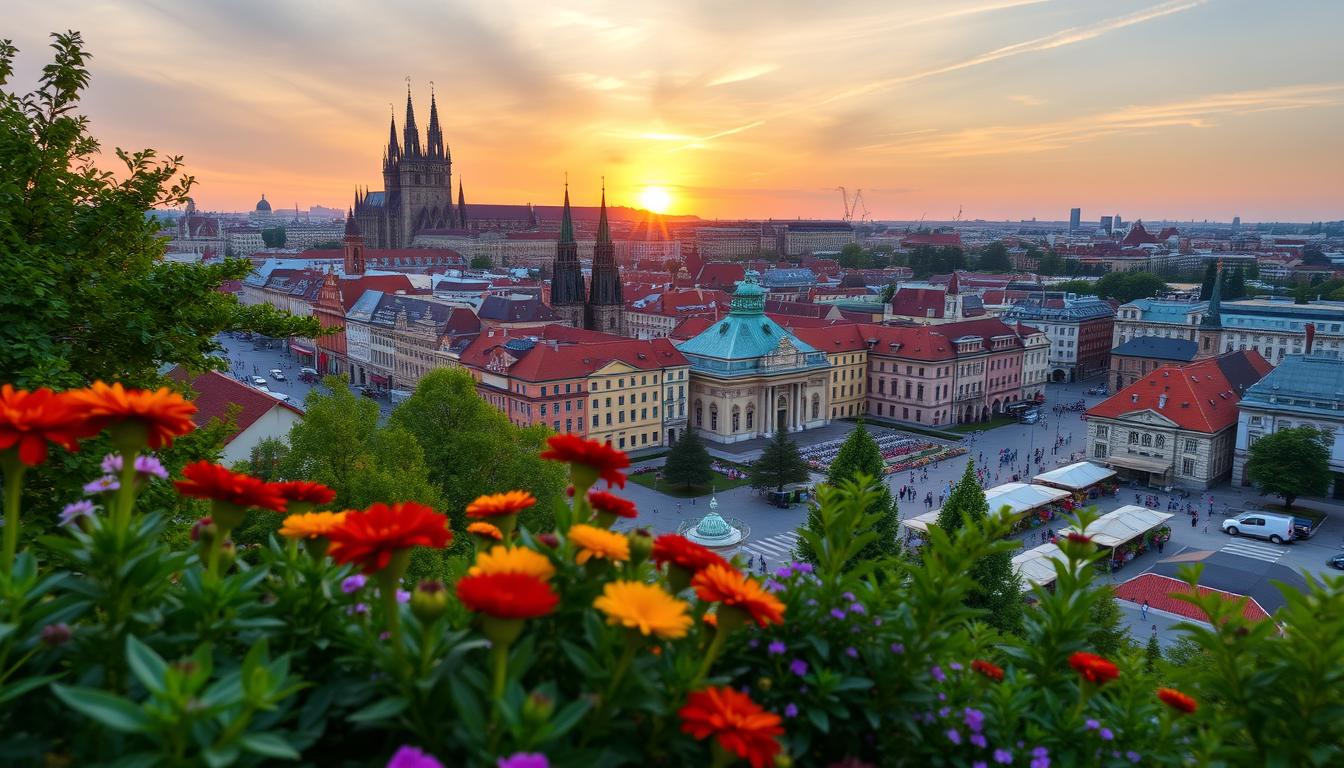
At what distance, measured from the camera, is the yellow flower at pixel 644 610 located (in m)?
3.70

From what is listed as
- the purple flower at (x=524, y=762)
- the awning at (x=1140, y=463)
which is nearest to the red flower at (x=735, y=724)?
the purple flower at (x=524, y=762)

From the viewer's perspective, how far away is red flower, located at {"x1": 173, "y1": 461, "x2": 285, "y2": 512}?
4516mm

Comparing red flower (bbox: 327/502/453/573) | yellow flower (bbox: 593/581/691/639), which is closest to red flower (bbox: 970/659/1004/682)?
yellow flower (bbox: 593/581/691/639)

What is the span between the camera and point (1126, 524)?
41.5 m

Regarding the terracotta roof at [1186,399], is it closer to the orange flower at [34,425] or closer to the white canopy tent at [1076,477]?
the white canopy tent at [1076,477]

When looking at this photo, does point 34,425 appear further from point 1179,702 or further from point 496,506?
point 1179,702

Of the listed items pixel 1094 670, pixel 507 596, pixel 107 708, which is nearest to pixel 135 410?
pixel 107 708

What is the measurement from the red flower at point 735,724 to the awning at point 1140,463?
60.4m

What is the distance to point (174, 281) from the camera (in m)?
11.7

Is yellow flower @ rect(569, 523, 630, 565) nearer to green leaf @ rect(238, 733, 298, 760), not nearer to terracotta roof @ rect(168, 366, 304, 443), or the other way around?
green leaf @ rect(238, 733, 298, 760)

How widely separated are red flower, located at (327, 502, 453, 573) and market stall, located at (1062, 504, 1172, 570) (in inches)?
1583

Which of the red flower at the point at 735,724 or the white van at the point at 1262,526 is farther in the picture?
the white van at the point at 1262,526

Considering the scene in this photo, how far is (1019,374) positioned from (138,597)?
3422 inches

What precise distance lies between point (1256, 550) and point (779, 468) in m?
24.3
